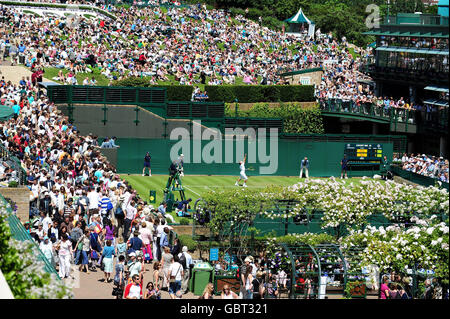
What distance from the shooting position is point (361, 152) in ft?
173

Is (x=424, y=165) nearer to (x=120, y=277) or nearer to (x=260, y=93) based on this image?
(x=260, y=93)

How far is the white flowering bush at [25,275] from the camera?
1089 cm

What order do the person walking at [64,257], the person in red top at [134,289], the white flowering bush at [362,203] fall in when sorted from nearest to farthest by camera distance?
1. the person in red top at [134,289]
2. the person walking at [64,257]
3. the white flowering bush at [362,203]

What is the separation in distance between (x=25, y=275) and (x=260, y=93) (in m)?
52.4

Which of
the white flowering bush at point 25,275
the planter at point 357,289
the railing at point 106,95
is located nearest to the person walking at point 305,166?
the railing at point 106,95

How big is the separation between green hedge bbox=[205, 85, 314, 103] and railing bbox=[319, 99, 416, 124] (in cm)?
188

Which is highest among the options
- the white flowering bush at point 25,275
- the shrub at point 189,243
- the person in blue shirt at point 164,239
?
the white flowering bush at point 25,275

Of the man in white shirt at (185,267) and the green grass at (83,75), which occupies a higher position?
the green grass at (83,75)

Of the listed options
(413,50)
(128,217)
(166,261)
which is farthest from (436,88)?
(166,261)

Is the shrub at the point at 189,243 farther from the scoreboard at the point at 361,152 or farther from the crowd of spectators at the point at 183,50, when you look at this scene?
the crowd of spectators at the point at 183,50

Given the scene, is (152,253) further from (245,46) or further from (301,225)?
(245,46)

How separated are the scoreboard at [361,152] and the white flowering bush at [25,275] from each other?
39866mm

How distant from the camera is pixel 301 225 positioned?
30.9 meters
